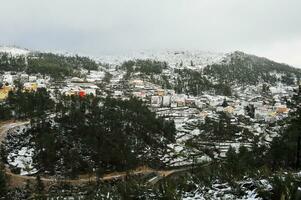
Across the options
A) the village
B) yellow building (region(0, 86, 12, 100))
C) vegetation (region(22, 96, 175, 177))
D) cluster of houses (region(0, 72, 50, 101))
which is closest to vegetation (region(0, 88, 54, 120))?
vegetation (region(22, 96, 175, 177))

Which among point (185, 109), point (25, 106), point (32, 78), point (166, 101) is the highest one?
point (32, 78)

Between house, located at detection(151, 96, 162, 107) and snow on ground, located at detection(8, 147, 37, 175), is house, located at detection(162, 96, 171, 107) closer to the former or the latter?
house, located at detection(151, 96, 162, 107)

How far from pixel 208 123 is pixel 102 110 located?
143 feet

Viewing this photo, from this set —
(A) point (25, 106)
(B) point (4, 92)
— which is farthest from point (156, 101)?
(A) point (25, 106)

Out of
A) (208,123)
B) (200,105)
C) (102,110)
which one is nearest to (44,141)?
(102,110)

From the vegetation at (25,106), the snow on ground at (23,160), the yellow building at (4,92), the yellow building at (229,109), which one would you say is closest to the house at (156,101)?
the yellow building at (229,109)

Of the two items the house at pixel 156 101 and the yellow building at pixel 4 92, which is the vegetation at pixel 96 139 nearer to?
the yellow building at pixel 4 92

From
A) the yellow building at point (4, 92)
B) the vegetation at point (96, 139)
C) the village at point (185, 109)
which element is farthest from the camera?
the yellow building at point (4, 92)

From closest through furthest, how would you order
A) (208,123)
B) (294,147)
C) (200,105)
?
(294,147) < (208,123) < (200,105)

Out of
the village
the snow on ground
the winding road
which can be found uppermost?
the village

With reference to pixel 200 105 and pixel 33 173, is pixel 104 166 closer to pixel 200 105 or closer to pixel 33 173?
pixel 33 173

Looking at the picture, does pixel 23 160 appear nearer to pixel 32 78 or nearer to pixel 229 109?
pixel 229 109

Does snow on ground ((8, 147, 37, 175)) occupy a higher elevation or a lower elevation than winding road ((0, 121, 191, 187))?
higher

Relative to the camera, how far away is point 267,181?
24.9 metres
